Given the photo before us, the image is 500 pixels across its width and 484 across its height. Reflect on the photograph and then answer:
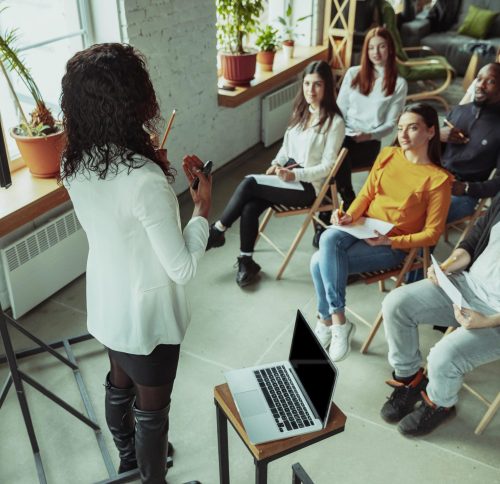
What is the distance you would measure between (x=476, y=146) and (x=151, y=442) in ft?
7.72

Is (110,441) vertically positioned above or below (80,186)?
below

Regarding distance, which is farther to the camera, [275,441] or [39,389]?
[39,389]

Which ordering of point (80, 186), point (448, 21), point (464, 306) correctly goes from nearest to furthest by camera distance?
1. point (80, 186)
2. point (464, 306)
3. point (448, 21)

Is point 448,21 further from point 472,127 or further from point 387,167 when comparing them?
point 387,167

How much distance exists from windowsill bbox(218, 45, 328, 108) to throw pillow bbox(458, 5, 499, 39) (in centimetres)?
253

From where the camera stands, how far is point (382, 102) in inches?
158

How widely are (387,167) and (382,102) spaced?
3.86 feet

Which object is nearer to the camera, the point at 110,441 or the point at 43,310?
the point at 110,441

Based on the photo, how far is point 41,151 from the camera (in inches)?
121

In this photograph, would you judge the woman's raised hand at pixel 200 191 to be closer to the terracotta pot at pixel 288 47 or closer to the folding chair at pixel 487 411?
the folding chair at pixel 487 411

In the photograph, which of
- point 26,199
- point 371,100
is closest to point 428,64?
point 371,100

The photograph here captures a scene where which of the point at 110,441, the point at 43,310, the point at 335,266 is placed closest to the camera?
the point at 110,441

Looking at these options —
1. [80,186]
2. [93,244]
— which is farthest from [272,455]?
[80,186]

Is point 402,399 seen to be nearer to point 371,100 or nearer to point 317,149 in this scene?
point 317,149
